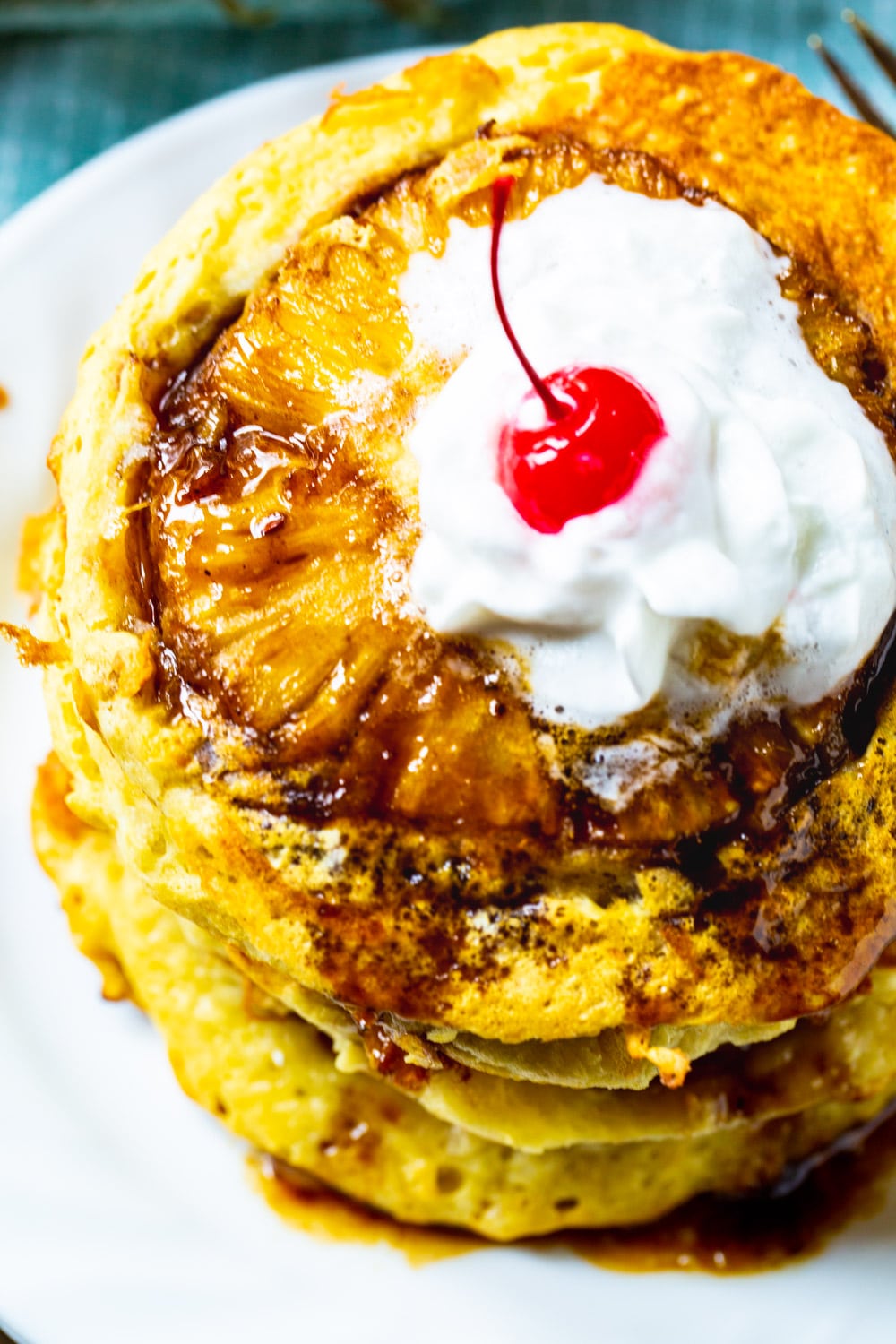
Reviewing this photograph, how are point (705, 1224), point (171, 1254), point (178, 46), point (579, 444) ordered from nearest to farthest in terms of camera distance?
point (579, 444), point (171, 1254), point (705, 1224), point (178, 46)

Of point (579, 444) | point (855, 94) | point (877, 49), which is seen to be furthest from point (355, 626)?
point (877, 49)

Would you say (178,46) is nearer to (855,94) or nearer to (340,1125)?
(855,94)

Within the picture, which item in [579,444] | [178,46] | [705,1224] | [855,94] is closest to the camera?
[579,444]

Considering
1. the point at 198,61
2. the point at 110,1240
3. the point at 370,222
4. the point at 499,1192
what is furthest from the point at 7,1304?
the point at 198,61

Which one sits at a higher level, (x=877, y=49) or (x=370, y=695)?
(x=877, y=49)

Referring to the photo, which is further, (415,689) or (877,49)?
(877,49)

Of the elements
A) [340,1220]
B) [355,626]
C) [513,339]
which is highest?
[513,339]

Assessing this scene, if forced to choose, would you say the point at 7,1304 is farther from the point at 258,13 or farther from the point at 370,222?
the point at 258,13
